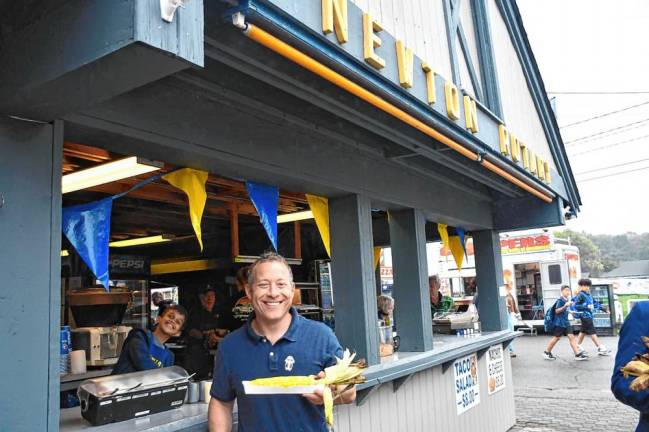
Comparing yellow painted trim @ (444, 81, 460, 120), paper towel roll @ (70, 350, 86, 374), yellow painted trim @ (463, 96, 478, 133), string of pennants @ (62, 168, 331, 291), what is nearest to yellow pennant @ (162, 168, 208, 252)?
string of pennants @ (62, 168, 331, 291)

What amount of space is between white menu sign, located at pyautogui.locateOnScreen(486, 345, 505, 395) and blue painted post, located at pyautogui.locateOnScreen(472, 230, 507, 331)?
38 centimetres

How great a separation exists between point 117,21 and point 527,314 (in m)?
21.2

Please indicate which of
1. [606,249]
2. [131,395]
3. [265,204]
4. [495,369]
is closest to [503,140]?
[265,204]

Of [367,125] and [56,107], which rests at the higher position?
[367,125]

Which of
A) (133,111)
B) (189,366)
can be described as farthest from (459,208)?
(133,111)

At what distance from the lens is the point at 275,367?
2.47 m

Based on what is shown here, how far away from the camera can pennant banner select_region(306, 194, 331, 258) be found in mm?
4766

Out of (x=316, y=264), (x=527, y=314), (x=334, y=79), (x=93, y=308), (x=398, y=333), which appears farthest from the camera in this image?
(x=527, y=314)

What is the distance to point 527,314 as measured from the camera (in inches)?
814

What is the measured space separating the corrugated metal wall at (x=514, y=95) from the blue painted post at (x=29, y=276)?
4969 millimetres

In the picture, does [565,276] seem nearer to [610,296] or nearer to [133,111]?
[610,296]

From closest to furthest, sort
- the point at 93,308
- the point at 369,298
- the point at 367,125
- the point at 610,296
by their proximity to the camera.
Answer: the point at 367,125 → the point at 369,298 → the point at 93,308 → the point at 610,296

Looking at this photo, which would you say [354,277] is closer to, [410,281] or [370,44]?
[410,281]

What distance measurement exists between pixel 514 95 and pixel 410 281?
2805 millimetres
